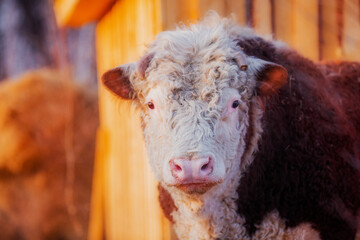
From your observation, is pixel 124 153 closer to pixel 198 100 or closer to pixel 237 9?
pixel 237 9

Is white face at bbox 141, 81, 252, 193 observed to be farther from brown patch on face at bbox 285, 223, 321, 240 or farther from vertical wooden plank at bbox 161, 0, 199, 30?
vertical wooden plank at bbox 161, 0, 199, 30

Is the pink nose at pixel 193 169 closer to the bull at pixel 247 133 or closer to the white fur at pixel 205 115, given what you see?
the white fur at pixel 205 115

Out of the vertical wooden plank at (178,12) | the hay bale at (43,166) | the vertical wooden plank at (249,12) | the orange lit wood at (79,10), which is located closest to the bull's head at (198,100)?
the vertical wooden plank at (178,12)

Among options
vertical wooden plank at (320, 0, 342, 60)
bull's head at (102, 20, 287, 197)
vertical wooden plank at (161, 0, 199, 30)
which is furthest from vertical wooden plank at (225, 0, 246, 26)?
bull's head at (102, 20, 287, 197)

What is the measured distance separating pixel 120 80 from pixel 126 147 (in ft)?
8.28

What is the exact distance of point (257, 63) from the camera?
257 centimetres

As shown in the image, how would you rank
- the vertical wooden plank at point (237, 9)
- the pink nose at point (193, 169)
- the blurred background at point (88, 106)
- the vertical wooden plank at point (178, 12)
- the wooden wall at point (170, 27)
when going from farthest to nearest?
1. the blurred background at point (88, 106)
2. the vertical wooden plank at point (237, 9)
3. the wooden wall at point (170, 27)
4. the vertical wooden plank at point (178, 12)
5. the pink nose at point (193, 169)

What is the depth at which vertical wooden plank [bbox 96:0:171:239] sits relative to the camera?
3.84 metres

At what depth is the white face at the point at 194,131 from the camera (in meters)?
2.18

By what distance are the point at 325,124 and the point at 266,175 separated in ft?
1.61

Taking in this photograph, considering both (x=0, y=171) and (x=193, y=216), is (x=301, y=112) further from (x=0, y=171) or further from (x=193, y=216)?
(x=0, y=171)

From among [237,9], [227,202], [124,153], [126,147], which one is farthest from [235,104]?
[124,153]

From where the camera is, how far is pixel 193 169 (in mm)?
2096

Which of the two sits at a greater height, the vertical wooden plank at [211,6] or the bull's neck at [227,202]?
the vertical wooden plank at [211,6]
